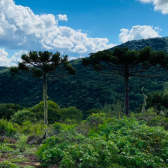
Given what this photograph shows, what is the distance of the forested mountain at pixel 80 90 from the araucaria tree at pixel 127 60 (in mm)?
29052

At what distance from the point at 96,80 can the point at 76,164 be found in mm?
57498

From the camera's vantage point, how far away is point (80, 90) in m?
53.8

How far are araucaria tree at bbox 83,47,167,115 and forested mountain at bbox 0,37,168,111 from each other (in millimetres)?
29052

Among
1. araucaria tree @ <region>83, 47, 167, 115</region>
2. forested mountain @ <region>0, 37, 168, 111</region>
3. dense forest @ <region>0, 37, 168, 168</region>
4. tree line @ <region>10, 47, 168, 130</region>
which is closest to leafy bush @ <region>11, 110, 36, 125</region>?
dense forest @ <region>0, 37, 168, 168</region>

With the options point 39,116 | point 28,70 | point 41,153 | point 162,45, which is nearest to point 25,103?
point 39,116

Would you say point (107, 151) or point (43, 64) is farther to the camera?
point (43, 64)

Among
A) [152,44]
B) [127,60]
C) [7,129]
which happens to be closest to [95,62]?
[127,60]

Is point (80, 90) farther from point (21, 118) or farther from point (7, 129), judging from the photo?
point (7, 129)

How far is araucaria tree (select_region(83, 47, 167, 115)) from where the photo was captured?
9.33 m

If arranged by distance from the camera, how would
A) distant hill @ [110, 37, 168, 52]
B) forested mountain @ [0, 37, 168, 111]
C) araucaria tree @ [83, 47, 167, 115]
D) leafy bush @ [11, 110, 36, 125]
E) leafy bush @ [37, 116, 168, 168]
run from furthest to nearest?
distant hill @ [110, 37, 168, 52]
forested mountain @ [0, 37, 168, 111]
leafy bush @ [11, 110, 36, 125]
araucaria tree @ [83, 47, 167, 115]
leafy bush @ [37, 116, 168, 168]

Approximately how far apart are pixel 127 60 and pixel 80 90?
144 ft

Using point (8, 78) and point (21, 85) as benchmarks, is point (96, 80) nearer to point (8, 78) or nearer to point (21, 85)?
point (21, 85)

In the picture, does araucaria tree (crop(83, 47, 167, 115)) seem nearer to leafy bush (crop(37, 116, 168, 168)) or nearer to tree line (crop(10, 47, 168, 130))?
tree line (crop(10, 47, 168, 130))

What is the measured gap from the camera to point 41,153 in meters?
4.47
